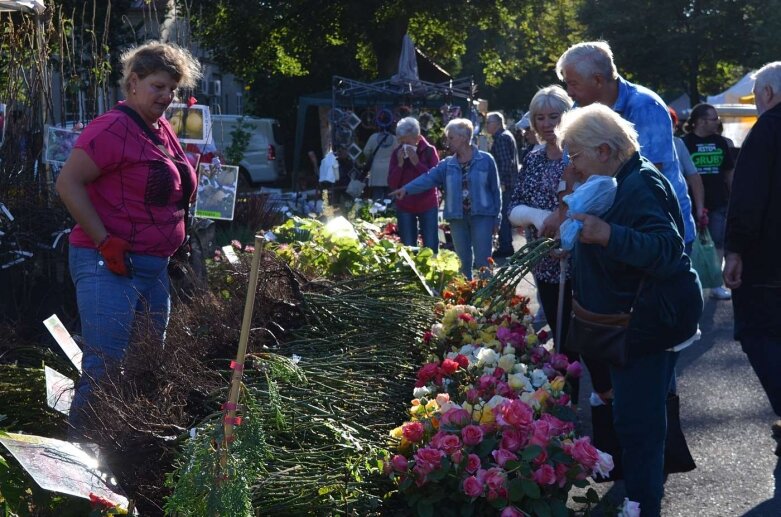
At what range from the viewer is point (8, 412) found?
3848 millimetres

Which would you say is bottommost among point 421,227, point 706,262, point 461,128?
point 706,262

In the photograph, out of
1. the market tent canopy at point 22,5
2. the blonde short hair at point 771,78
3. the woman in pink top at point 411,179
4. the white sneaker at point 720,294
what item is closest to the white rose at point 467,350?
the blonde short hair at point 771,78

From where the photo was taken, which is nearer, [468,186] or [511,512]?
[511,512]

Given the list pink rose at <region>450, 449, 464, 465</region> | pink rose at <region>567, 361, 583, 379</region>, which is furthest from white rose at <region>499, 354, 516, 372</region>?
pink rose at <region>450, 449, 464, 465</region>

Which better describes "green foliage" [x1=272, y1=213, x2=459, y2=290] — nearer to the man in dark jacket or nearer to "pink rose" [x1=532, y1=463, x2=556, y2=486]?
the man in dark jacket

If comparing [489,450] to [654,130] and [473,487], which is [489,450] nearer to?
[473,487]

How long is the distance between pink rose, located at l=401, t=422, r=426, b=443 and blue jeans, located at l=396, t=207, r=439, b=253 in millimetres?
6483

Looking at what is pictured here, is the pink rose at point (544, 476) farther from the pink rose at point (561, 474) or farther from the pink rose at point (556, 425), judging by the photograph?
the pink rose at point (556, 425)

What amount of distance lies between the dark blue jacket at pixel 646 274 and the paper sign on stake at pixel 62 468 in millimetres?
1664

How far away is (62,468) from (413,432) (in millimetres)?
1030

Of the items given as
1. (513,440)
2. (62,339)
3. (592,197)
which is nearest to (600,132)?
(592,197)

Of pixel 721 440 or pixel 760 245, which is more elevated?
pixel 760 245

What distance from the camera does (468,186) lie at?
8008mm

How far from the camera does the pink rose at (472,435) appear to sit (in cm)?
310
